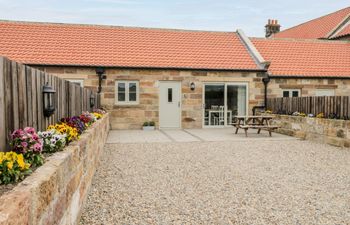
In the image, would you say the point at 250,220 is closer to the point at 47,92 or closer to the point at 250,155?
the point at 47,92

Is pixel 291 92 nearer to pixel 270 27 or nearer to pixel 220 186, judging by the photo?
pixel 220 186

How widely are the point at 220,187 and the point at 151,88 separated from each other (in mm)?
10267

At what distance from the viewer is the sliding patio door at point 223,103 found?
1616 cm

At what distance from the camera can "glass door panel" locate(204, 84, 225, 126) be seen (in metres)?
16.1

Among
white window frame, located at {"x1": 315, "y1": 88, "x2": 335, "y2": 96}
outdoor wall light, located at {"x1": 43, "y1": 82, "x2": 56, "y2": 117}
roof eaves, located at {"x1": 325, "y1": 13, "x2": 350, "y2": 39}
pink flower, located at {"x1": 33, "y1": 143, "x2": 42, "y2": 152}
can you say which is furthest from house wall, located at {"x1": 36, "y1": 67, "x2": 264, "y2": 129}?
pink flower, located at {"x1": 33, "y1": 143, "x2": 42, "y2": 152}

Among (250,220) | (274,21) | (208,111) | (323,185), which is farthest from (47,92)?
(274,21)

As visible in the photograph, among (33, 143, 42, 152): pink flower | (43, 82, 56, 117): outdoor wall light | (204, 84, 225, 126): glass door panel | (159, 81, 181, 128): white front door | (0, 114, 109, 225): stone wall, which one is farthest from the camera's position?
(204, 84, 225, 126): glass door panel

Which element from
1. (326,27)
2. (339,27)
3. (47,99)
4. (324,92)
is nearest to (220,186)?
(47,99)

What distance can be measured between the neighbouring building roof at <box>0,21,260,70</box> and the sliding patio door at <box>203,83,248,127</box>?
0.99 meters

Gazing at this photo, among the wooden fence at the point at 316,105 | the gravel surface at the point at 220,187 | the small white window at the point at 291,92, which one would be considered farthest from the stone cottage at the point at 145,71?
the gravel surface at the point at 220,187

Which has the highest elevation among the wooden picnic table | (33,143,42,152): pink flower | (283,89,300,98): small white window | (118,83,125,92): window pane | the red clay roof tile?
the red clay roof tile

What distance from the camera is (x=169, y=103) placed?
15664 mm

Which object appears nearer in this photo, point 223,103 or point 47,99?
point 47,99

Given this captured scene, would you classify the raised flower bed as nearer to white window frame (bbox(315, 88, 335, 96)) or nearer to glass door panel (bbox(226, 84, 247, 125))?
glass door panel (bbox(226, 84, 247, 125))
